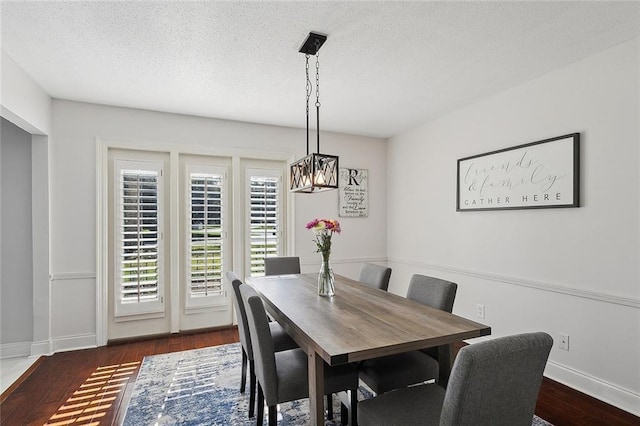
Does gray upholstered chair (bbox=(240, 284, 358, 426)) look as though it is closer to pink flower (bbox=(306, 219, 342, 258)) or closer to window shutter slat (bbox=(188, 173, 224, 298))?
pink flower (bbox=(306, 219, 342, 258))

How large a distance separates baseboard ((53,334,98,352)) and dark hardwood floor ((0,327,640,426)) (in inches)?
3.0

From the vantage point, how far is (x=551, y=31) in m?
2.10

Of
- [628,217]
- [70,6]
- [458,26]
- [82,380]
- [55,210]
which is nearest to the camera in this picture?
[70,6]

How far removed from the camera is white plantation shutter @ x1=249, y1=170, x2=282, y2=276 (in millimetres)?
4059

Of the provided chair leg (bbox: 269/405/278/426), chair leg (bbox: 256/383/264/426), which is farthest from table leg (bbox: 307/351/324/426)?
chair leg (bbox: 256/383/264/426)

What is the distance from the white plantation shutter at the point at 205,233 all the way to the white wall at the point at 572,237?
2.57m

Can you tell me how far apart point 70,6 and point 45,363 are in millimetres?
2959

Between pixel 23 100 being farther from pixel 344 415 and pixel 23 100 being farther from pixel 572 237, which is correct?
pixel 572 237

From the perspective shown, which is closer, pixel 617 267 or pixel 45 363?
pixel 617 267

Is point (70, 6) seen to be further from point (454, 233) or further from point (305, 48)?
point (454, 233)

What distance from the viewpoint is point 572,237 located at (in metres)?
2.52

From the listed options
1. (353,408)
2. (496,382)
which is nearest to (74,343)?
(353,408)

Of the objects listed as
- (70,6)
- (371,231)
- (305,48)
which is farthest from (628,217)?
(70,6)

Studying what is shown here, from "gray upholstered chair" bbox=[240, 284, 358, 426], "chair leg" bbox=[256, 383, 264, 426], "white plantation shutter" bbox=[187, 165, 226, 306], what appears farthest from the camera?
"white plantation shutter" bbox=[187, 165, 226, 306]
